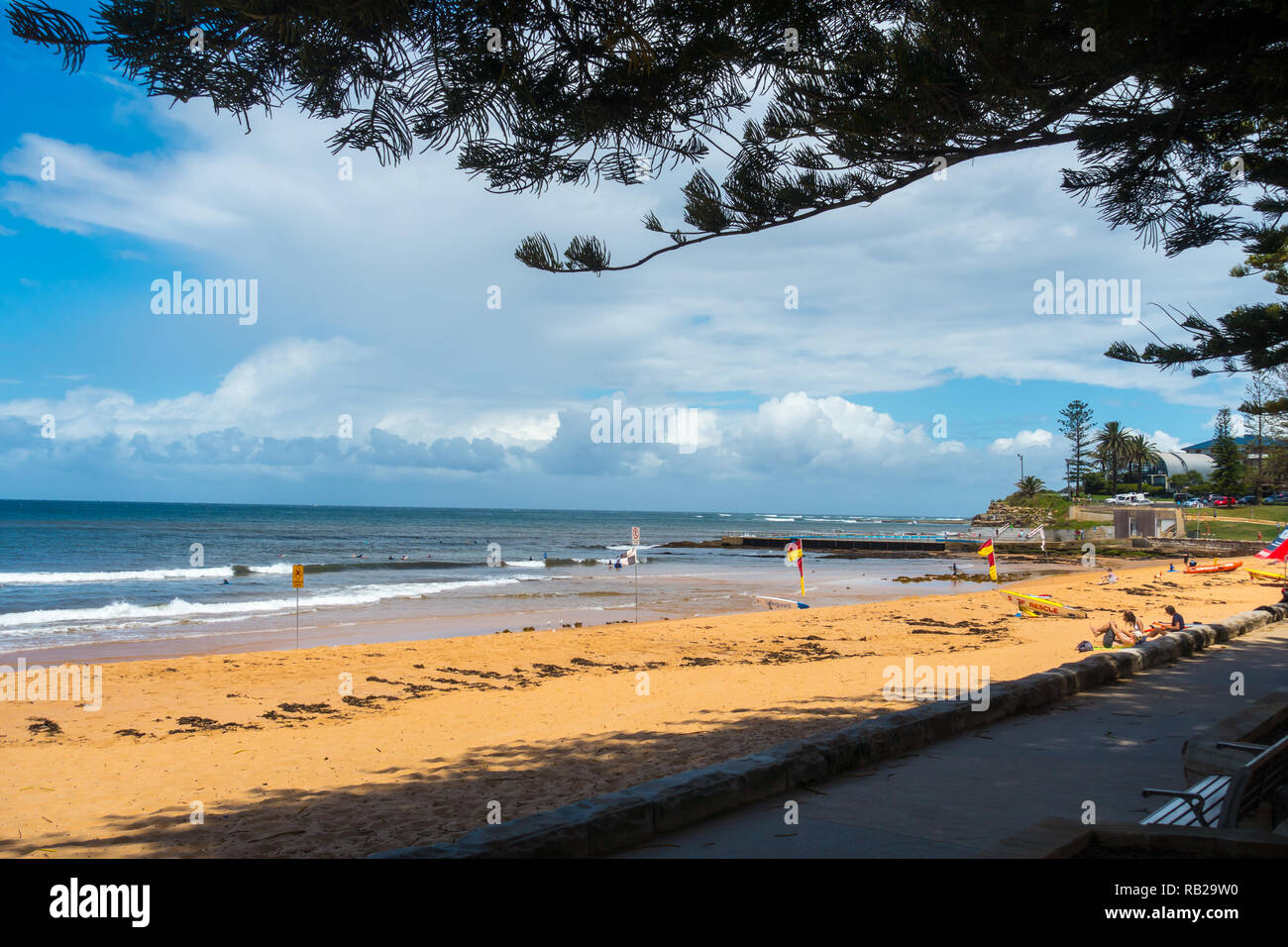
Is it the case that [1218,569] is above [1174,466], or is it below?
below

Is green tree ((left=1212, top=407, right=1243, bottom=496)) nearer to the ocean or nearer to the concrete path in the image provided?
the ocean

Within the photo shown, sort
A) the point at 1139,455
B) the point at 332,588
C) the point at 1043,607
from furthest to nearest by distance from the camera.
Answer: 1. the point at 1139,455
2. the point at 332,588
3. the point at 1043,607

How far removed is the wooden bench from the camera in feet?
10.0

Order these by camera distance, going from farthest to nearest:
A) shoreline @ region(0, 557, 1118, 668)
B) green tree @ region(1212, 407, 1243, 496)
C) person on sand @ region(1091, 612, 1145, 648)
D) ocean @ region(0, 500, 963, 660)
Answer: green tree @ region(1212, 407, 1243, 496)
ocean @ region(0, 500, 963, 660)
shoreline @ region(0, 557, 1118, 668)
person on sand @ region(1091, 612, 1145, 648)

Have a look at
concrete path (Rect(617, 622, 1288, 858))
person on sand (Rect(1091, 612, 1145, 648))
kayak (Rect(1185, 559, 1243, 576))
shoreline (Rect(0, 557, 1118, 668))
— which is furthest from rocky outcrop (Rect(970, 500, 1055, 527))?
concrete path (Rect(617, 622, 1288, 858))

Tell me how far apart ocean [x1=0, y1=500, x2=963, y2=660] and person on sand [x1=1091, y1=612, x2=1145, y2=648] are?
11.1m

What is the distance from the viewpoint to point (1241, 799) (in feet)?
10.1

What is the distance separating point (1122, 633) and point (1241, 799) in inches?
402

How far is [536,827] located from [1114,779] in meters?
3.40

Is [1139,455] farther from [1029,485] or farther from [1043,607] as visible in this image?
[1043,607]

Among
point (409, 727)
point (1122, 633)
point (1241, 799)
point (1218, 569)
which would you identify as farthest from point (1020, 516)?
point (1241, 799)

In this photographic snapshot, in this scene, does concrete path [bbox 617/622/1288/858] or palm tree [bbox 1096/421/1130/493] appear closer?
concrete path [bbox 617/622/1288/858]

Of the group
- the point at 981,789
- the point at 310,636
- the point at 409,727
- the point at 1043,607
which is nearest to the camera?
the point at 981,789

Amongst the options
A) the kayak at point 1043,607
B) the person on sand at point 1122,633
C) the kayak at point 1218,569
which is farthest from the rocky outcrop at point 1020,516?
the person on sand at point 1122,633
